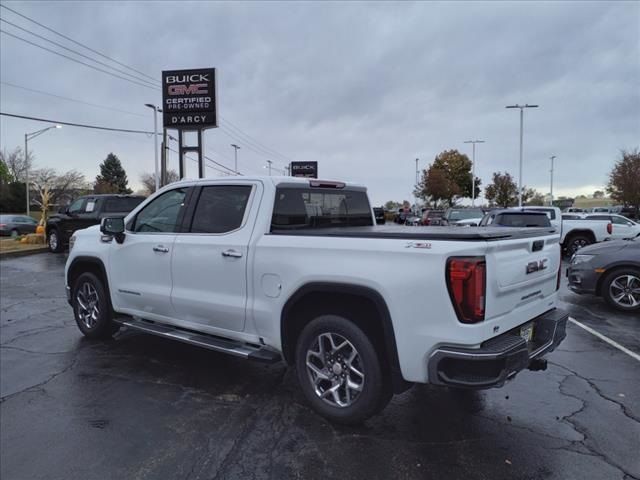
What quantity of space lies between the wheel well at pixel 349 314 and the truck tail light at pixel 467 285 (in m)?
0.48

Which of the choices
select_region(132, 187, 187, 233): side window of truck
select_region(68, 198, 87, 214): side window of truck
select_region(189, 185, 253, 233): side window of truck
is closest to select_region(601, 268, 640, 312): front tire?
select_region(189, 185, 253, 233): side window of truck

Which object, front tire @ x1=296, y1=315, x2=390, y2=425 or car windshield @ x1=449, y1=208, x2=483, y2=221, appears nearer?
front tire @ x1=296, y1=315, x2=390, y2=425

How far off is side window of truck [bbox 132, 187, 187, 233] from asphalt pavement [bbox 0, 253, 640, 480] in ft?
4.72

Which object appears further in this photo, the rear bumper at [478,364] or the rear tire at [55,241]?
the rear tire at [55,241]

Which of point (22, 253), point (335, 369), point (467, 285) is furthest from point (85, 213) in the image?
point (467, 285)

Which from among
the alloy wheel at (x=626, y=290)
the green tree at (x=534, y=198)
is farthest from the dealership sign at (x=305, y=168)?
the green tree at (x=534, y=198)

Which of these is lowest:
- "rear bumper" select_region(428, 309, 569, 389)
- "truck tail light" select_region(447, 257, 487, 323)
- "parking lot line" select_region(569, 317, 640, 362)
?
"parking lot line" select_region(569, 317, 640, 362)

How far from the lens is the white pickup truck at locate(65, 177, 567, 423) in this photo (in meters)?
3.00

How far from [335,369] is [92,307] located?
A: 3646mm

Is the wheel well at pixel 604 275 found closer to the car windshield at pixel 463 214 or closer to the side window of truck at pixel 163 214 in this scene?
the side window of truck at pixel 163 214

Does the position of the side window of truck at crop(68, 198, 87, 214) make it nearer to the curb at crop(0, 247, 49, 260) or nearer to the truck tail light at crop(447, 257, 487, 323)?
the curb at crop(0, 247, 49, 260)

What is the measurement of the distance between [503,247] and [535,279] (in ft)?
2.12

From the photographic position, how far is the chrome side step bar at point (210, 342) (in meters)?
3.88

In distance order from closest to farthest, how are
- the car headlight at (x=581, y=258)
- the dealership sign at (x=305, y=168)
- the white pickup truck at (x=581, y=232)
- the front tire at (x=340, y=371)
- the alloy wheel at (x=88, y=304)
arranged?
the front tire at (x=340, y=371), the alloy wheel at (x=88, y=304), the car headlight at (x=581, y=258), the white pickup truck at (x=581, y=232), the dealership sign at (x=305, y=168)
